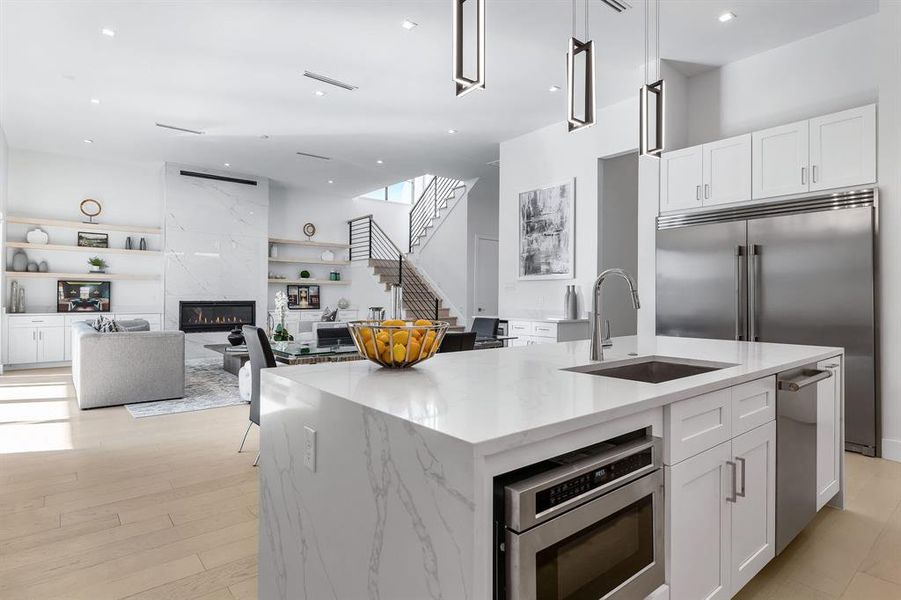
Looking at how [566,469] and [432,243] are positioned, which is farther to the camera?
[432,243]

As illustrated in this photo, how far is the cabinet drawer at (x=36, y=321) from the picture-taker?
7.46 m

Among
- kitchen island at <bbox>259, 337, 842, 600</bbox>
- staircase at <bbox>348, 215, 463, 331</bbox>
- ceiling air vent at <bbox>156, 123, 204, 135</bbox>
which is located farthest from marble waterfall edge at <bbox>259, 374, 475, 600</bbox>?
staircase at <bbox>348, 215, 463, 331</bbox>

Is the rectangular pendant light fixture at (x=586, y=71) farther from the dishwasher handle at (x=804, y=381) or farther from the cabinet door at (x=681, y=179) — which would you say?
the cabinet door at (x=681, y=179)

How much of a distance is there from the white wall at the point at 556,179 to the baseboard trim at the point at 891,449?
3.00 m

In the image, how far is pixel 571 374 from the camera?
1.74 metres

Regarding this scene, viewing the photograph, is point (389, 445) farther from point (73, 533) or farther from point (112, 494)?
point (112, 494)

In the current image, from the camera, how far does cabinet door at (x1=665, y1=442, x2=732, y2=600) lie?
1423 mm

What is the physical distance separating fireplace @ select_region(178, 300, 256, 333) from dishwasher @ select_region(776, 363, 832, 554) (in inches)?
339

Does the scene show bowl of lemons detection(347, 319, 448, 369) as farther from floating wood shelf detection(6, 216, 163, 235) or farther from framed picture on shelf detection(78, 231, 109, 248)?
framed picture on shelf detection(78, 231, 109, 248)

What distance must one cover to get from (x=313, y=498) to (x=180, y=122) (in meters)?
→ 6.47

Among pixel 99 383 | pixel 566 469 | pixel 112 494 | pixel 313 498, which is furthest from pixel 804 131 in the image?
pixel 99 383

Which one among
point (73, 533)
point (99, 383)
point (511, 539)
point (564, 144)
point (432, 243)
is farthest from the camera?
point (432, 243)

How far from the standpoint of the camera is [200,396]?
17.9ft

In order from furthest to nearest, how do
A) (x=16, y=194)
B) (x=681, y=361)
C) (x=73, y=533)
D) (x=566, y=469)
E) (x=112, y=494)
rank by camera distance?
(x=16, y=194), (x=112, y=494), (x=73, y=533), (x=681, y=361), (x=566, y=469)
